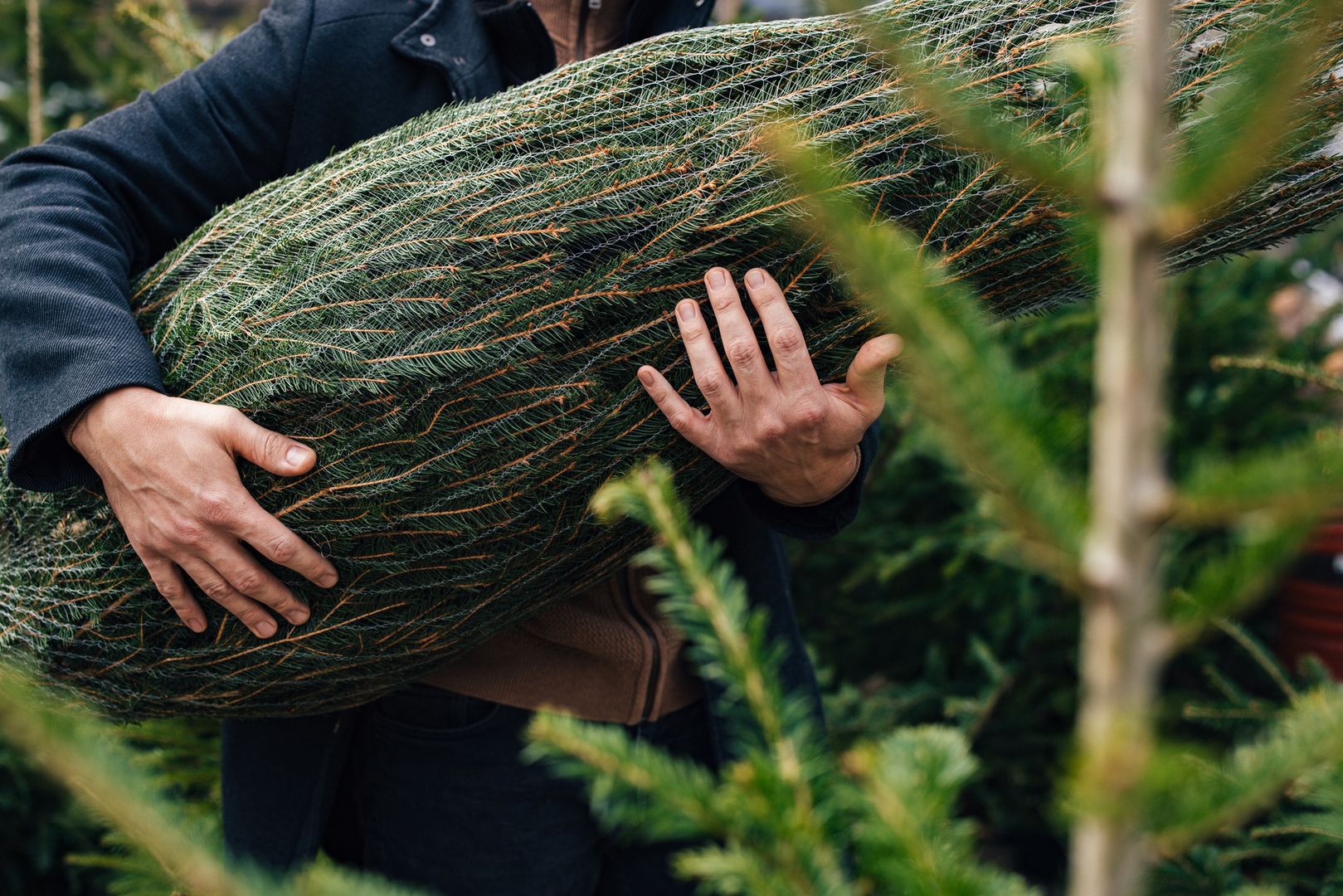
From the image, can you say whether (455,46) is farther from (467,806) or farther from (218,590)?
(467,806)

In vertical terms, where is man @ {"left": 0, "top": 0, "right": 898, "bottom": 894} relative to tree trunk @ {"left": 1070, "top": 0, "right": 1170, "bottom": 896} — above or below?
below

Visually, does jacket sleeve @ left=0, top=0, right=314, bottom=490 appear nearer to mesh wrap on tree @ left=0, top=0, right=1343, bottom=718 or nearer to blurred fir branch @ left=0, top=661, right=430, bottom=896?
mesh wrap on tree @ left=0, top=0, right=1343, bottom=718

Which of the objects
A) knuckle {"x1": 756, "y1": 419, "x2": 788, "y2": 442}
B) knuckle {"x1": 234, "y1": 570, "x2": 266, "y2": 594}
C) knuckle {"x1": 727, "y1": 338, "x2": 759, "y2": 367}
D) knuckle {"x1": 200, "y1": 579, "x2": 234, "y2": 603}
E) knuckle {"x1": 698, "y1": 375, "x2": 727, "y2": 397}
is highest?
knuckle {"x1": 727, "y1": 338, "x2": 759, "y2": 367}

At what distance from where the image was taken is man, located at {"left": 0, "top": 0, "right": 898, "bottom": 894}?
3.39 feet

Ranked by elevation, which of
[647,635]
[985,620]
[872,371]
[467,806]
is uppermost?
[872,371]

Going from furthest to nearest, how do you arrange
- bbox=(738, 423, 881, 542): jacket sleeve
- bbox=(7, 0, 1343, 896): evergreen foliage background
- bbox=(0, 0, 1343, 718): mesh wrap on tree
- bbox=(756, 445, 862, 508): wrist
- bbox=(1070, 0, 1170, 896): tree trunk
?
bbox=(7, 0, 1343, 896): evergreen foliage background < bbox=(738, 423, 881, 542): jacket sleeve < bbox=(756, 445, 862, 508): wrist < bbox=(0, 0, 1343, 718): mesh wrap on tree < bbox=(1070, 0, 1170, 896): tree trunk

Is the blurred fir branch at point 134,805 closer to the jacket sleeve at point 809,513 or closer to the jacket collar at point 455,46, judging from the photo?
the jacket sleeve at point 809,513

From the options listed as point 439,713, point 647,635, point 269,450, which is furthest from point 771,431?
point 439,713

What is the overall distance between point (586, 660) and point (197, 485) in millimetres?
571

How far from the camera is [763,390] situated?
103cm

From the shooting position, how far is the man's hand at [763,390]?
3.30 ft

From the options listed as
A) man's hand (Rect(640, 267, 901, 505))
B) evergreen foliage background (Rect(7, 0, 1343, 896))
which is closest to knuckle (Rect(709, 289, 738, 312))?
Answer: man's hand (Rect(640, 267, 901, 505))

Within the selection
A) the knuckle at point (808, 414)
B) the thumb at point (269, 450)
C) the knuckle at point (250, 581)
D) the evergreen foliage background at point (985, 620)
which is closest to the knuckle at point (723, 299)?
the knuckle at point (808, 414)

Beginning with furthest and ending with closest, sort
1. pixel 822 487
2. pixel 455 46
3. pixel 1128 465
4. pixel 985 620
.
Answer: pixel 985 620
pixel 455 46
pixel 822 487
pixel 1128 465
